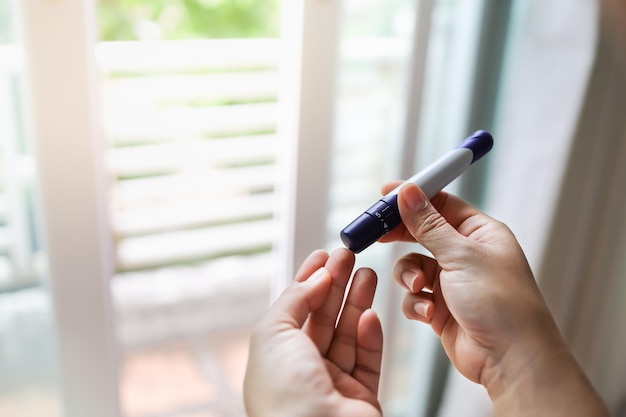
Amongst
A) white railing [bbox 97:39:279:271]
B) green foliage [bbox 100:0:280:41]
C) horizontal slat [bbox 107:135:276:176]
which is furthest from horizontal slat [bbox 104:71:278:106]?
green foliage [bbox 100:0:280:41]

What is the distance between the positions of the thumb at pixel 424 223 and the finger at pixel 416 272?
0.06m

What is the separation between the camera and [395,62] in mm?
852

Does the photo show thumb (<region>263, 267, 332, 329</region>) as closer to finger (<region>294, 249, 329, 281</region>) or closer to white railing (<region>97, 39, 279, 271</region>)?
finger (<region>294, 249, 329, 281</region>)

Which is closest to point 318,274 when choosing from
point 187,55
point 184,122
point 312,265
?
point 312,265

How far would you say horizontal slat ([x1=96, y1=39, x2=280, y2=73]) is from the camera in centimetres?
137

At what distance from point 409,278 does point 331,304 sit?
0.32ft

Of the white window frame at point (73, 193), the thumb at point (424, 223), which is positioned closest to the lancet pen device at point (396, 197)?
the thumb at point (424, 223)

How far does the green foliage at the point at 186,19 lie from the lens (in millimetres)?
1825

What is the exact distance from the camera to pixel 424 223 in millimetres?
610

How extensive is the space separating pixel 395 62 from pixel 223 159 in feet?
3.04

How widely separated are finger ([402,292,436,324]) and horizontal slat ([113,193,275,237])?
108 centimetres

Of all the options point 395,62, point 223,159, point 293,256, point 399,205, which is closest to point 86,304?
point 293,256

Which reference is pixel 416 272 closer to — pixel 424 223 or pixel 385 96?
pixel 424 223

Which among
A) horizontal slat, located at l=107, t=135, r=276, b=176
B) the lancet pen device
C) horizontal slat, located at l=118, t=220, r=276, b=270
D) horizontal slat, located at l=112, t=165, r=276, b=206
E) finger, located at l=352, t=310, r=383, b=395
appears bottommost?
horizontal slat, located at l=118, t=220, r=276, b=270
